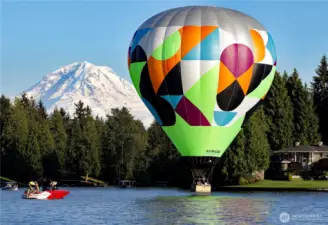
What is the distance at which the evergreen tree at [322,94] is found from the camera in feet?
547

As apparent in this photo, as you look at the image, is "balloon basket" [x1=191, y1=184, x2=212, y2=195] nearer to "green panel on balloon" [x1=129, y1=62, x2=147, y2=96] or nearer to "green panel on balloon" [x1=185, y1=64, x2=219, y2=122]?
"green panel on balloon" [x1=185, y1=64, x2=219, y2=122]

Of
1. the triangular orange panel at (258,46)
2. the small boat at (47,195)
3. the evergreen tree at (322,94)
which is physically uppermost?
the evergreen tree at (322,94)

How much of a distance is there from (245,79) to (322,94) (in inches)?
3527

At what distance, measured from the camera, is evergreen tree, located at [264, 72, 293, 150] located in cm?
15475

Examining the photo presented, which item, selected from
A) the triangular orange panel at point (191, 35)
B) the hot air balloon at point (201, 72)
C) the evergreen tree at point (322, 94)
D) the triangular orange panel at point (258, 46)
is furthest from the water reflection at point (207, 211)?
the evergreen tree at point (322, 94)

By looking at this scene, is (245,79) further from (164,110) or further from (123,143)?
(123,143)

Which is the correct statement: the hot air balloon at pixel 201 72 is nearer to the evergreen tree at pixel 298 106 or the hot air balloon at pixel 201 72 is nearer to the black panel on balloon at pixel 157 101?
the black panel on balloon at pixel 157 101

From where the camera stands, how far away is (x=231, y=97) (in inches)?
3565

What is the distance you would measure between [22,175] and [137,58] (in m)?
77.2

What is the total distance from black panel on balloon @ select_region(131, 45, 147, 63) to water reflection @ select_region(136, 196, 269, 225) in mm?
15500

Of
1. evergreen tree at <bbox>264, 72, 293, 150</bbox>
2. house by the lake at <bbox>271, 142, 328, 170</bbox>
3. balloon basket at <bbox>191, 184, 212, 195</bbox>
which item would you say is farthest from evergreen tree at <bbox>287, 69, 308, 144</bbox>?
balloon basket at <bbox>191, 184, 212, 195</bbox>

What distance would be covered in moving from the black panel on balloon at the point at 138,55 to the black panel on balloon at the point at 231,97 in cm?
905

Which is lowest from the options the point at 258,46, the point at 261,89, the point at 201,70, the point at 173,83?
the point at 173,83

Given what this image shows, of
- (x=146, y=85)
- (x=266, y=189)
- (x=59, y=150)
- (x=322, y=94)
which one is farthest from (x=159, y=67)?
(x=322, y=94)
